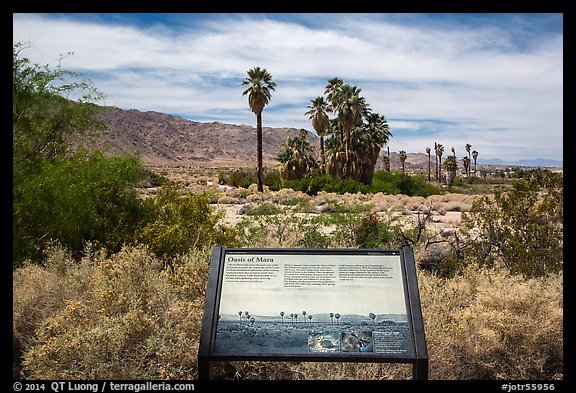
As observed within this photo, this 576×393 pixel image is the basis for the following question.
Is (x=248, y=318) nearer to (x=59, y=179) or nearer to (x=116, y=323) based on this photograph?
(x=116, y=323)

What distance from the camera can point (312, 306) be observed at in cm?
543

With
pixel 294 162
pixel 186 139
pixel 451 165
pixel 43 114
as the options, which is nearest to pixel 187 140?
pixel 186 139

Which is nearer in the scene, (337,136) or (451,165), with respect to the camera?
(337,136)

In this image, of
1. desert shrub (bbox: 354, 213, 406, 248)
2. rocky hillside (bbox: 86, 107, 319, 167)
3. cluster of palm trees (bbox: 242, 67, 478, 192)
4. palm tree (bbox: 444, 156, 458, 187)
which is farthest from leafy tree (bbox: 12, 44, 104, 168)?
rocky hillside (bbox: 86, 107, 319, 167)

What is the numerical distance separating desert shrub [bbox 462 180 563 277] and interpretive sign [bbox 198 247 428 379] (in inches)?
211

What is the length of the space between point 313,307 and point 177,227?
5.56 metres

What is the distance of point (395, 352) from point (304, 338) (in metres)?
0.82

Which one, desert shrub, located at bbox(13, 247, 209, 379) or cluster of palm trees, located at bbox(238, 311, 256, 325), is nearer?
cluster of palm trees, located at bbox(238, 311, 256, 325)

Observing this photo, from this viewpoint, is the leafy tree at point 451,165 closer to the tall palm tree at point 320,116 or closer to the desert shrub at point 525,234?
the tall palm tree at point 320,116

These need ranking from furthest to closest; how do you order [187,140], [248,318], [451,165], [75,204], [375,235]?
[187,140] < [451,165] < [375,235] < [75,204] < [248,318]

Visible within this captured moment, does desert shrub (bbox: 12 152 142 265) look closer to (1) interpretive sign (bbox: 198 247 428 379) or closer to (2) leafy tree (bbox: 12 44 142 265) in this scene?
(2) leafy tree (bbox: 12 44 142 265)

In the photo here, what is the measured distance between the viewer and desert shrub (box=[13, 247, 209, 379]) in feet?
19.7
